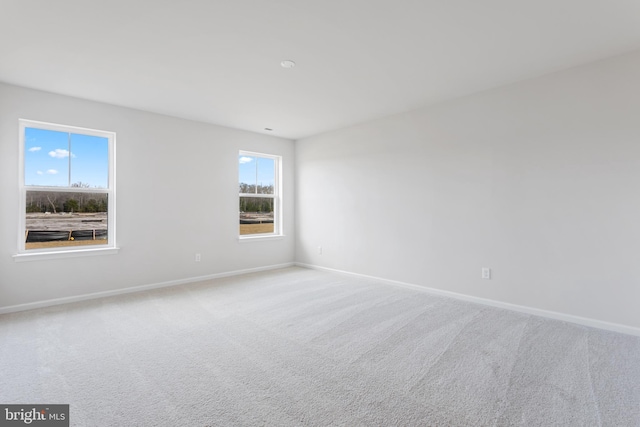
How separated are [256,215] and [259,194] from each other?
1.26ft

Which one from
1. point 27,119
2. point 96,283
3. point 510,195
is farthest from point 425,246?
point 27,119

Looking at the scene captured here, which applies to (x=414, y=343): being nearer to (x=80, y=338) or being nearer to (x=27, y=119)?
(x=80, y=338)

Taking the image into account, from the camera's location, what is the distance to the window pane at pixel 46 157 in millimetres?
3502

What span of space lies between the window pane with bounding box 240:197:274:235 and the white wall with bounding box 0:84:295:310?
22 centimetres

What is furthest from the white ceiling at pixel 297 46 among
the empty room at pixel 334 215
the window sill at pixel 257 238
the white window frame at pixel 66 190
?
the window sill at pixel 257 238

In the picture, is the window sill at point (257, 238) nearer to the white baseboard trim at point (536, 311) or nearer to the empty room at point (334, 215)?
the empty room at point (334, 215)

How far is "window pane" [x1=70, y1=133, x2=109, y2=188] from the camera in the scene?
378cm

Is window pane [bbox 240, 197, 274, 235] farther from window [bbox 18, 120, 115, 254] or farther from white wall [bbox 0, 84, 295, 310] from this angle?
window [bbox 18, 120, 115, 254]

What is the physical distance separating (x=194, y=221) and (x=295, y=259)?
2.09m

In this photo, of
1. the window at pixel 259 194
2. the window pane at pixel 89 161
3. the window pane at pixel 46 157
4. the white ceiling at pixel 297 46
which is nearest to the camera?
the white ceiling at pixel 297 46

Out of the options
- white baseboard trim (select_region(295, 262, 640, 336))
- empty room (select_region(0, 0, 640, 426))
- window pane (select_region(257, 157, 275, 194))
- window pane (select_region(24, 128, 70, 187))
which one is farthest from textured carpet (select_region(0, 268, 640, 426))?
window pane (select_region(257, 157, 275, 194))

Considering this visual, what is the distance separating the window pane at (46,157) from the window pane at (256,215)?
7.87 ft

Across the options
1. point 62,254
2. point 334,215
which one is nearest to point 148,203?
point 62,254

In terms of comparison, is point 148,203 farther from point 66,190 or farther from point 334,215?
point 334,215
